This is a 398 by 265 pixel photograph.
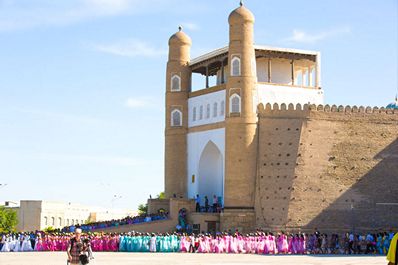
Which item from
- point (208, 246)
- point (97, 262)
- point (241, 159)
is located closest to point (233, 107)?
point (241, 159)

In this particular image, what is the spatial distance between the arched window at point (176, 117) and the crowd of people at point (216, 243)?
891 cm

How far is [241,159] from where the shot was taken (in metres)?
32.2

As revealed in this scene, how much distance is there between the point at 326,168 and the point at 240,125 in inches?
161

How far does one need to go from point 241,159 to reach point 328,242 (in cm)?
515

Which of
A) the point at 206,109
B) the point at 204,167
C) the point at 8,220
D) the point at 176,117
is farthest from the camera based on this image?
the point at 8,220

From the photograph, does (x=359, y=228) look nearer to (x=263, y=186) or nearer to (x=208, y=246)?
(x=263, y=186)

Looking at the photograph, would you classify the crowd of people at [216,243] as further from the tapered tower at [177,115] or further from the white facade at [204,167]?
the tapered tower at [177,115]

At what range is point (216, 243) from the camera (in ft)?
93.5

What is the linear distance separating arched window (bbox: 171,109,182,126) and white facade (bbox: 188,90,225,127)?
0.49 meters

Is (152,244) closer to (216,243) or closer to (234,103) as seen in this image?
(216,243)

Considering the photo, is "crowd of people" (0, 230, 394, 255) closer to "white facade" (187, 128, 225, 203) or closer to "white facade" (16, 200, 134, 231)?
"white facade" (187, 128, 225, 203)

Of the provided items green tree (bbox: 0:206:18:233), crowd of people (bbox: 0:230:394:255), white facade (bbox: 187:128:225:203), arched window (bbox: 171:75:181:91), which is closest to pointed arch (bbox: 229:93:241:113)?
white facade (bbox: 187:128:225:203)

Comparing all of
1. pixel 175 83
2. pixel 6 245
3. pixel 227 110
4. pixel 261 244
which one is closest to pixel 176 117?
pixel 175 83

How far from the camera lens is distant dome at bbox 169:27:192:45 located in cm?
3741
